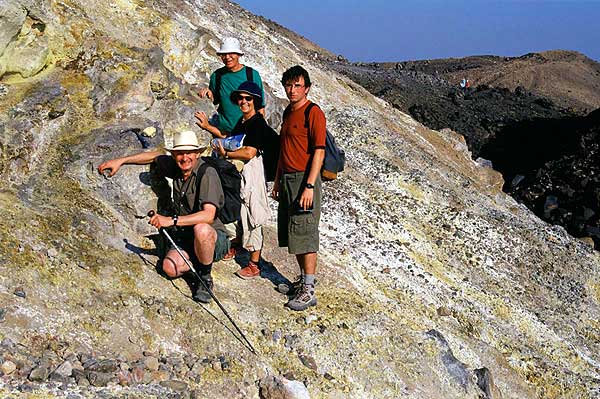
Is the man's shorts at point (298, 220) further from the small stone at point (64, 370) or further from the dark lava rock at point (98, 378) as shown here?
the small stone at point (64, 370)

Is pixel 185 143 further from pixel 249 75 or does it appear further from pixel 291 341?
pixel 291 341

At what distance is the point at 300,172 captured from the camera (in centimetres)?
899

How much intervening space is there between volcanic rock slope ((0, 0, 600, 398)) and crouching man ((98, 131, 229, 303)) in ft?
1.57

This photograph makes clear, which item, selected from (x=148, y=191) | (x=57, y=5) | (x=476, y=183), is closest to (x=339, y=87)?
(x=476, y=183)

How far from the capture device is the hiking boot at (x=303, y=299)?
32.0ft

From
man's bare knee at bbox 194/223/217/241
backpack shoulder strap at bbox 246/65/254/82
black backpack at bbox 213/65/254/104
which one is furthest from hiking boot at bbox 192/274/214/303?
backpack shoulder strap at bbox 246/65/254/82

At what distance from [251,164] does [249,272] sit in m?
1.93

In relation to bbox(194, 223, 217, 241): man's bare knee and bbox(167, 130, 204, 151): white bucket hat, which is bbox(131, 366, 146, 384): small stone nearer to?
bbox(194, 223, 217, 241): man's bare knee

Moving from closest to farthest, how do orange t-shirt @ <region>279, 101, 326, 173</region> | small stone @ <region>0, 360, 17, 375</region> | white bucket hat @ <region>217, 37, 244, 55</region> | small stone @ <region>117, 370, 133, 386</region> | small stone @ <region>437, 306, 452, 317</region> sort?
small stone @ <region>0, 360, 17, 375</region> < small stone @ <region>117, 370, 133, 386</region> < orange t-shirt @ <region>279, 101, 326, 173</region> < white bucket hat @ <region>217, 37, 244, 55</region> < small stone @ <region>437, 306, 452, 317</region>

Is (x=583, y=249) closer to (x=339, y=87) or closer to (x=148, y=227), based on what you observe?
(x=339, y=87)

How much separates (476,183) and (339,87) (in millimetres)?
6255

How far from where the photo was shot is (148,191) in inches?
405

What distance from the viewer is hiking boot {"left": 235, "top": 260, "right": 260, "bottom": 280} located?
33.9 feet

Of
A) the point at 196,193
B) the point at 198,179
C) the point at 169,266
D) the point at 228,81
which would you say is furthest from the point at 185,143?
the point at 228,81
